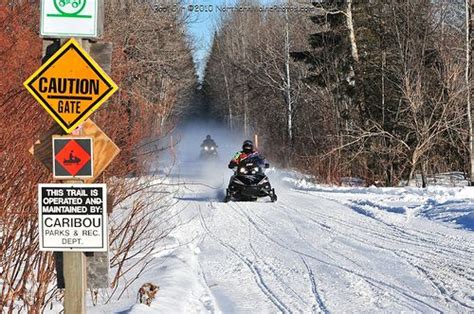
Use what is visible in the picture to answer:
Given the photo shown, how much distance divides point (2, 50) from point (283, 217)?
914cm

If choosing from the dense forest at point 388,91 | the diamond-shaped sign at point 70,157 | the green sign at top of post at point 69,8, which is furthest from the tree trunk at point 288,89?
the diamond-shaped sign at point 70,157

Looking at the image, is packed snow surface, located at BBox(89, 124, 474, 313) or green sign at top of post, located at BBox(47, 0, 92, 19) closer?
green sign at top of post, located at BBox(47, 0, 92, 19)

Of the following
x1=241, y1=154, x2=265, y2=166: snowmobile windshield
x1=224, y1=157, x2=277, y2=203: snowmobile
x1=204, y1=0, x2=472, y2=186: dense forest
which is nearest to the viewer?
x1=224, y1=157, x2=277, y2=203: snowmobile

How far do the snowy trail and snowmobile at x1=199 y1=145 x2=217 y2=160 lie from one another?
906 inches

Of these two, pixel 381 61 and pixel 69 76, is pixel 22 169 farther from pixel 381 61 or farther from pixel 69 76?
pixel 381 61

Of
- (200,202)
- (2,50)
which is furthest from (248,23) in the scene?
(2,50)

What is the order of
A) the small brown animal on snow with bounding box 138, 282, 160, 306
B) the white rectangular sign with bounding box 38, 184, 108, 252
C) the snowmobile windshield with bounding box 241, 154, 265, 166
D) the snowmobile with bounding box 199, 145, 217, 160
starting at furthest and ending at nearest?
the snowmobile with bounding box 199, 145, 217, 160, the snowmobile windshield with bounding box 241, 154, 265, 166, the small brown animal on snow with bounding box 138, 282, 160, 306, the white rectangular sign with bounding box 38, 184, 108, 252

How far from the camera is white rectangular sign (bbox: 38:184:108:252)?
447 centimetres

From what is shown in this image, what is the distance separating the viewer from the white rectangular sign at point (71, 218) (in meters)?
4.47

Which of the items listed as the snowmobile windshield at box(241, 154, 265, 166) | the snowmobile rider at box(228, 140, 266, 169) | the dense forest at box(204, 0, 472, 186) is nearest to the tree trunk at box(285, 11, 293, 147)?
the dense forest at box(204, 0, 472, 186)

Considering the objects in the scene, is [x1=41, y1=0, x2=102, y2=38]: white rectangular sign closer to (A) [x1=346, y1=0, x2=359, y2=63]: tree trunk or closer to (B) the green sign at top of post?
(B) the green sign at top of post

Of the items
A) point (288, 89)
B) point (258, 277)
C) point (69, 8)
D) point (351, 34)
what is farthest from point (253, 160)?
point (288, 89)

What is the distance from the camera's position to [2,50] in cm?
611

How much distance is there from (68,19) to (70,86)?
0.54 meters
